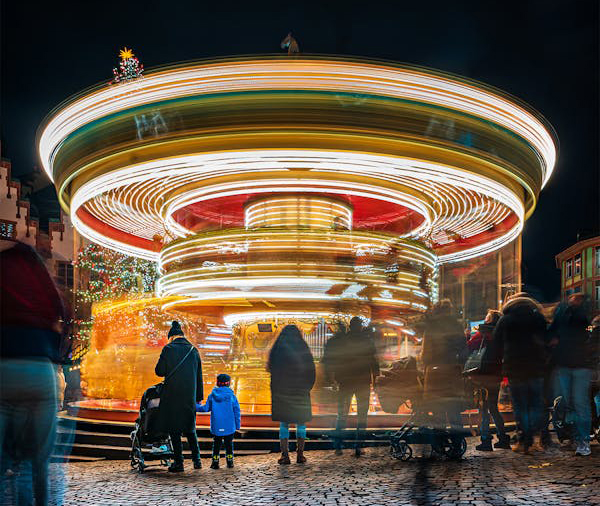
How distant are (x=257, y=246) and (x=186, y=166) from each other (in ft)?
7.89

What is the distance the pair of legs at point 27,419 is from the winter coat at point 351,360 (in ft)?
17.4

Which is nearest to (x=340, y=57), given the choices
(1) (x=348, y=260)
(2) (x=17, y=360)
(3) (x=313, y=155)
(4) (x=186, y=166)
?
(3) (x=313, y=155)

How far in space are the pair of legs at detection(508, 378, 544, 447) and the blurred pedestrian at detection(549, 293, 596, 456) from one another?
303 millimetres

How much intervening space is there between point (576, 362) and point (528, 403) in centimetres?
70

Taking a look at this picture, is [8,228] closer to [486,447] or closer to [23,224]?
[23,224]

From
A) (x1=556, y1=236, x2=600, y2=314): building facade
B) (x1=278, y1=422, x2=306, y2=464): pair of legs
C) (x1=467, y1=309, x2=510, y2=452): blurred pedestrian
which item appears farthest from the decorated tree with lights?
(x1=556, y1=236, x2=600, y2=314): building facade

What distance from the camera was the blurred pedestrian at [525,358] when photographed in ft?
26.4

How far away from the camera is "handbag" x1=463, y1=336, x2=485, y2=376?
28.5 feet

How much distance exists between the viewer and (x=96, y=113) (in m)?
10.5

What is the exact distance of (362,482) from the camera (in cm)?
667

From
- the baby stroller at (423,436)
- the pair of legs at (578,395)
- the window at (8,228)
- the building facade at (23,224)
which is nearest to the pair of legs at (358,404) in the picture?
the baby stroller at (423,436)

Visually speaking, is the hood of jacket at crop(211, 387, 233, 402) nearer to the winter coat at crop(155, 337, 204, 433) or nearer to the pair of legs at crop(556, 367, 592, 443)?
the winter coat at crop(155, 337, 204, 433)

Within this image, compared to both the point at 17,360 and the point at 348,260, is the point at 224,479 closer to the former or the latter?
the point at 17,360

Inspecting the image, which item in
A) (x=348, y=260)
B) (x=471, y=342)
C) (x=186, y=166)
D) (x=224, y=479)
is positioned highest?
(x=186, y=166)
